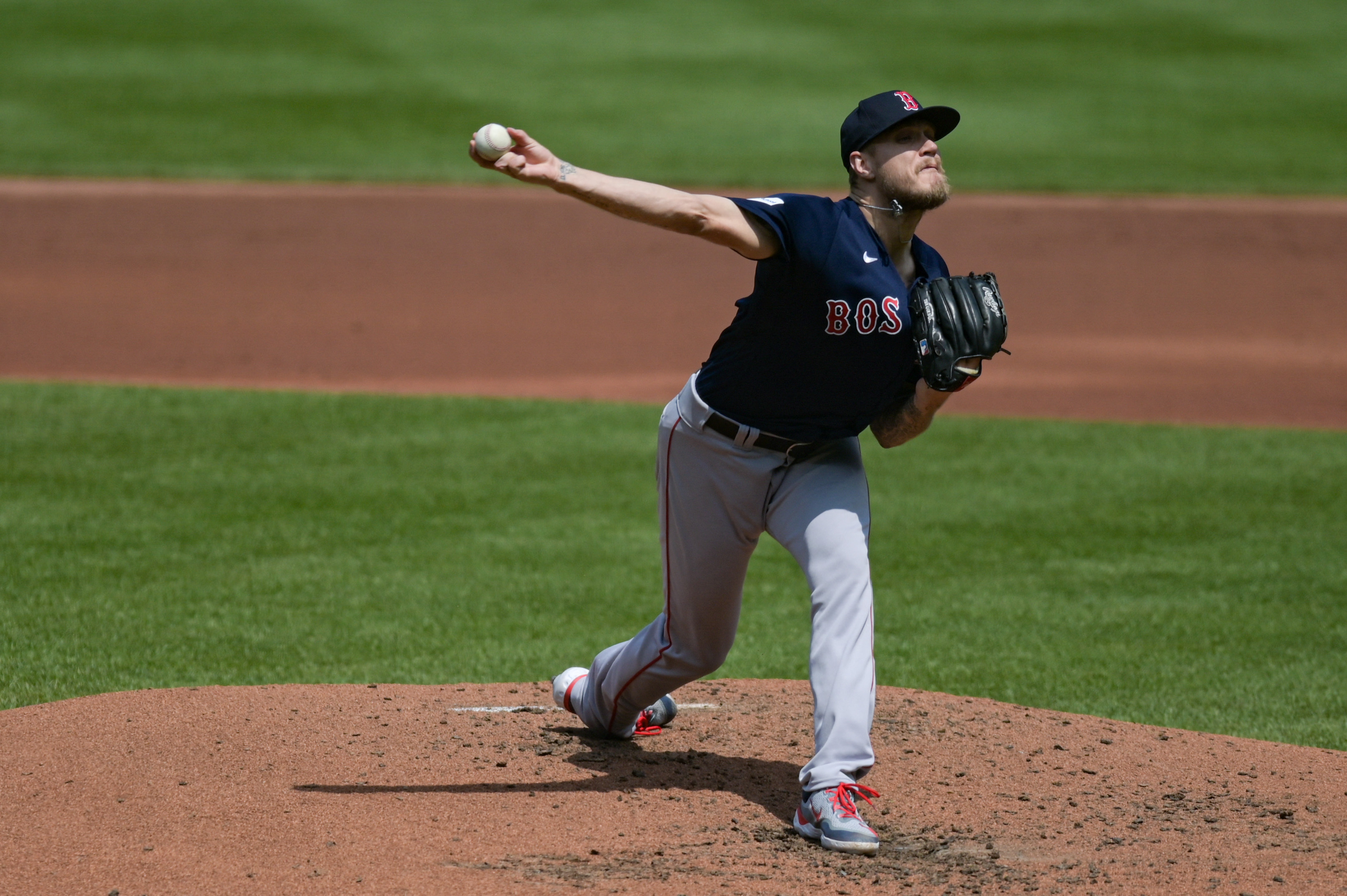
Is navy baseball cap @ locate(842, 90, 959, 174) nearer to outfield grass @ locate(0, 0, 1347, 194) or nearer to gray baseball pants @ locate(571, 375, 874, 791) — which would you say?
gray baseball pants @ locate(571, 375, 874, 791)

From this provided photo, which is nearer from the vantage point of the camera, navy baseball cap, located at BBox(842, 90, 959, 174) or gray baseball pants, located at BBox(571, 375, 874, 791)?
gray baseball pants, located at BBox(571, 375, 874, 791)

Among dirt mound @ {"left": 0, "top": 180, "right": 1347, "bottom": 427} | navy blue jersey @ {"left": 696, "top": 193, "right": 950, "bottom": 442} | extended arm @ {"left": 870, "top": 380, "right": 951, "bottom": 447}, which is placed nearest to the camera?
navy blue jersey @ {"left": 696, "top": 193, "right": 950, "bottom": 442}

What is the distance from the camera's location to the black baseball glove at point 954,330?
4.00m

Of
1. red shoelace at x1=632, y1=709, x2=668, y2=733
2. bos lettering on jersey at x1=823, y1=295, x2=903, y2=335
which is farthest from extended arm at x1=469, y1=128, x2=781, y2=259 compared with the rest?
red shoelace at x1=632, y1=709, x2=668, y2=733

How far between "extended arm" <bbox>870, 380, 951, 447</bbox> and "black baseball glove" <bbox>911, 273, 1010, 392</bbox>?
93 mm

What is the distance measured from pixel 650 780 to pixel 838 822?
28.7 inches

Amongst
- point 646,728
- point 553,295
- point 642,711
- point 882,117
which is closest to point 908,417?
point 882,117

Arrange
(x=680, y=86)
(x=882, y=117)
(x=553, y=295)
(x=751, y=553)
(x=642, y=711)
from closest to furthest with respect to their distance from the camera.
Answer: (x=882, y=117) < (x=751, y=553) < (x=642, y=711) < (x=553, y=295) < (x=680, y=86)

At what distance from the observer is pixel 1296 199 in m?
17.2

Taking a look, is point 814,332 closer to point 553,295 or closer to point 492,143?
point 492,143

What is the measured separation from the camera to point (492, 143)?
364cm

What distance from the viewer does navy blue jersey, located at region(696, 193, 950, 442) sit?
12.9 ft

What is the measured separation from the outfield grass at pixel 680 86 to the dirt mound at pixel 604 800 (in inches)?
522

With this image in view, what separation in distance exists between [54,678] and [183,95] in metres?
19.3
